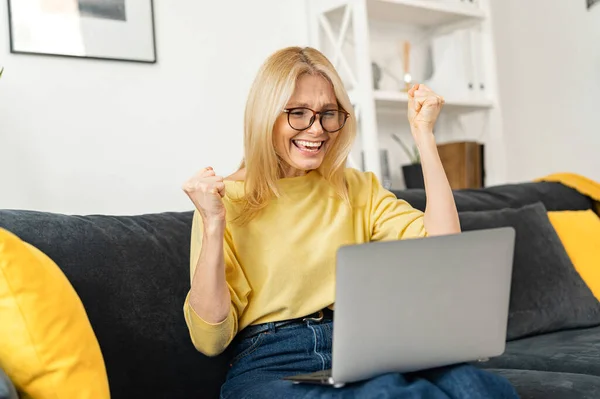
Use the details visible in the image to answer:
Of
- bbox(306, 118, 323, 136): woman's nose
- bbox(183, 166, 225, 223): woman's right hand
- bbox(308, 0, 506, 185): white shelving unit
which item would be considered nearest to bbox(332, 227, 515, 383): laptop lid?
bbox(183, 166, 225, 223): woman's right hand

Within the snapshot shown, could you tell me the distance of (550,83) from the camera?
144 inches

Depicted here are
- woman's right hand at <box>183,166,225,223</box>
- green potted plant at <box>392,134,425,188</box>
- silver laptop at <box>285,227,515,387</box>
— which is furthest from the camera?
green potted plant at <box>392,134,425,188</box>

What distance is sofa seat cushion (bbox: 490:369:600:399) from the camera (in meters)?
1.45

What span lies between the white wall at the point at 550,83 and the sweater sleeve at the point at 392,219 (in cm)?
197

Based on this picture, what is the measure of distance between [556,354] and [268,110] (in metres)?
0.91

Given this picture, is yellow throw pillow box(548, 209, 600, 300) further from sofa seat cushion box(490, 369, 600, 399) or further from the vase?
sofa seat cushion box(490, 369, 600, 399)

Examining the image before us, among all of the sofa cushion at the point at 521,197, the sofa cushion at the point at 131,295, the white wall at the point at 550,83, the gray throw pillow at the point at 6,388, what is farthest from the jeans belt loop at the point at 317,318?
the white wall at the point at 550,83

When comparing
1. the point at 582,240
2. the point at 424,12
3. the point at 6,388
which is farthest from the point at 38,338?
the point at 424,12

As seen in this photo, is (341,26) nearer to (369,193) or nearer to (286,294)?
(369,193)

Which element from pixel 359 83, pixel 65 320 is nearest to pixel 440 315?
pixel 65 320

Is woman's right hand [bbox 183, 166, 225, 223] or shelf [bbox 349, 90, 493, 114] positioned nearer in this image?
woman's right hand [bbox 183, 166, 225, 223]

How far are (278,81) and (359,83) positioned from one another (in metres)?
1.11

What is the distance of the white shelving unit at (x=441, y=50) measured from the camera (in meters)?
2.76

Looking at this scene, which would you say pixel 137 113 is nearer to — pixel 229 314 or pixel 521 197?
pixel 229 314
